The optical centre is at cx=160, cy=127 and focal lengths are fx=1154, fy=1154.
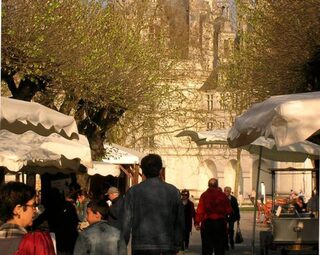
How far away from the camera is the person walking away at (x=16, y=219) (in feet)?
24.0

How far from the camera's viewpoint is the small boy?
30.4 feet

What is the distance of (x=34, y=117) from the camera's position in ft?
38.1

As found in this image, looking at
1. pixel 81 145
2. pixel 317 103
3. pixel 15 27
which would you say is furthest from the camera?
pixel 15 27

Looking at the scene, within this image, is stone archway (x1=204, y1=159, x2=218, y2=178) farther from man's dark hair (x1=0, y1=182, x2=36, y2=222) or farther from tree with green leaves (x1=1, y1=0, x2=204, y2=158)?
man's dark hair (x1=0, y1=182, x2=36, y2=222)

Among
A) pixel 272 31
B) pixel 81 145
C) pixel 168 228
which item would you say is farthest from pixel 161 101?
pixel 168 228

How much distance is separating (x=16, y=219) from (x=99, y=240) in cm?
198

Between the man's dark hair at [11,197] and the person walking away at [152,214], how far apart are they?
3590 millimetres

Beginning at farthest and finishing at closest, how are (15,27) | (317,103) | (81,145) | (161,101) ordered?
(161,101)
(15,27)
(81,145)
(317,103)

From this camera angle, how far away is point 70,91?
32031 millimetres

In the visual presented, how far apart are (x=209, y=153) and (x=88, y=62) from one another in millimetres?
81339

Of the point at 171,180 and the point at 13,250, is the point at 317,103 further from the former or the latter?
the point at 171,180

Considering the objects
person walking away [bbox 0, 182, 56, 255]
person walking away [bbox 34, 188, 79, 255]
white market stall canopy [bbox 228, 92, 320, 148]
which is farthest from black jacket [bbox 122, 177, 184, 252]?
person walking away [bbox 0, 182, 56, 255]

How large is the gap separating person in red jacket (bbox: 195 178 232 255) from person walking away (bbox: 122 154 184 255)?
8.03 m

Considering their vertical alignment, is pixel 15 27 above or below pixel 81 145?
above
